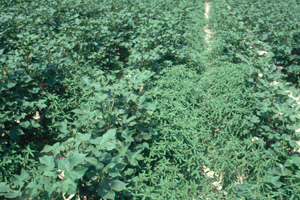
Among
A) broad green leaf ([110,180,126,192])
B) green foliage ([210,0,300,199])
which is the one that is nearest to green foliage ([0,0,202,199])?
broad green leaf ([110,180,126,192])

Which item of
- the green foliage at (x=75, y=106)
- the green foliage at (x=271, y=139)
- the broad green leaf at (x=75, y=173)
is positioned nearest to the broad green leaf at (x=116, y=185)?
the green foliage at (x=75, y=106)

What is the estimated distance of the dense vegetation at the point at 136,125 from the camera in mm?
1735

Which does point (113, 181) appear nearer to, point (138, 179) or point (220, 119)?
point (138, 179)

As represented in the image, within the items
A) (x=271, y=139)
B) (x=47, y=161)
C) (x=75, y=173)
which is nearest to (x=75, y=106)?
(x=47, y=161)

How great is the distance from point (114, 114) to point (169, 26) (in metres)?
3.40

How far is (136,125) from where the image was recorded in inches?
90.4

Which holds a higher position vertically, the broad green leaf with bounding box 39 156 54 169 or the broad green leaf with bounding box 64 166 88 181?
the broad green leaf with bounding box 64 166 88 181

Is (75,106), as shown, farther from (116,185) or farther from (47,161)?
(116,185)

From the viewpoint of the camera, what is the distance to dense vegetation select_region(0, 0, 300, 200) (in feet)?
5.69

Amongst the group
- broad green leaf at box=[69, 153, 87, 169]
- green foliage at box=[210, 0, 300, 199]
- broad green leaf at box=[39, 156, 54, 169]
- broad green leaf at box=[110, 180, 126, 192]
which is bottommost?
green foliage at box=[210, 0, 300, 199]

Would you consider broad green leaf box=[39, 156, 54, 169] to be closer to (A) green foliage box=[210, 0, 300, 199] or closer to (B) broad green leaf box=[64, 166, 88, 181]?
(B) broad green leaf box=[64, 166, 88, 181]

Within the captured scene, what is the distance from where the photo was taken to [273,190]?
7.36ft

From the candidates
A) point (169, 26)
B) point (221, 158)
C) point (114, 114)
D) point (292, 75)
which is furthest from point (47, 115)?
point (292, 75)

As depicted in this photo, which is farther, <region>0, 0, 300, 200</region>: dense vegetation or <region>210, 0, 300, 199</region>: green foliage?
<region>210, 0, 300, 199</region>: green foliage
